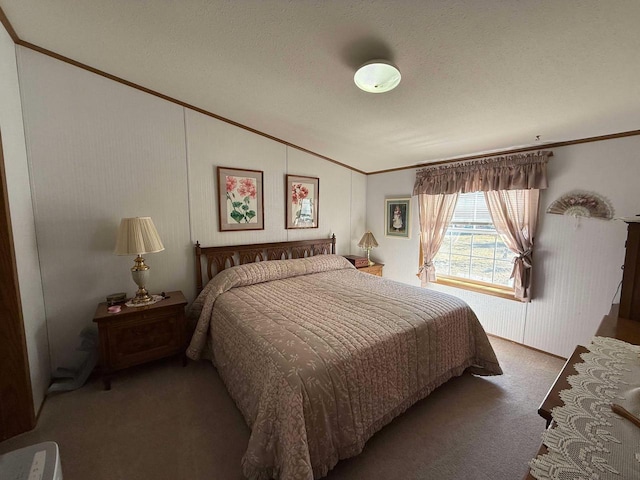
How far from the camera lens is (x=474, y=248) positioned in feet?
11.3

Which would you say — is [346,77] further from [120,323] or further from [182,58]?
[120,323]

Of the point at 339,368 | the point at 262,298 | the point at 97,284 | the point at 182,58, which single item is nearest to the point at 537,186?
the point at 339,368

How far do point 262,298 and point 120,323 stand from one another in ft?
3.71

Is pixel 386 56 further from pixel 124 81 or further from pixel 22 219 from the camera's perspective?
pixel 22 219

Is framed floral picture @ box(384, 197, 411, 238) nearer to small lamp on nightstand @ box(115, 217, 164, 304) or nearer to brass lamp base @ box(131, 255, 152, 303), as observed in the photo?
small lamp on nightstand @ box(115, 217, 164, 304)

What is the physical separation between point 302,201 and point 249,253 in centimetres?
103

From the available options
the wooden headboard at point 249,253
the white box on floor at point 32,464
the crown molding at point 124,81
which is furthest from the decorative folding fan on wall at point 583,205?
the white box on floor at point 32,464

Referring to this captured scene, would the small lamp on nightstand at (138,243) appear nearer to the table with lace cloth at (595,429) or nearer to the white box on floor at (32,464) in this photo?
the white box on floor at (32,464)

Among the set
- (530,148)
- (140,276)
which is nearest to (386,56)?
(530,148)

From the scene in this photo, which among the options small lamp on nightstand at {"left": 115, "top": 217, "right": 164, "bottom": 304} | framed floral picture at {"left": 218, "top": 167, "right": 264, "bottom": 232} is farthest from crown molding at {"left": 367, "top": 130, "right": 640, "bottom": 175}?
small lamp on nightstand at {"left": 115, "top": 217, "right": 164, "bottom": 304}

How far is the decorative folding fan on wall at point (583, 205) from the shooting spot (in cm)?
245

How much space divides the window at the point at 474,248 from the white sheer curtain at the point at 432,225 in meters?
0.12

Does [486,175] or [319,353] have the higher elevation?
[486,175]

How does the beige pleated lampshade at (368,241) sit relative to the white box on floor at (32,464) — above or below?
above
